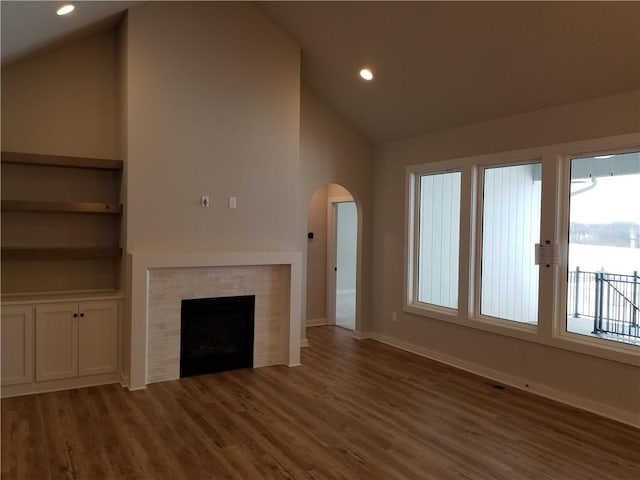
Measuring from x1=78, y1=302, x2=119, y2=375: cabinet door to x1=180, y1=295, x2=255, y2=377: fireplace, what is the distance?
63 centimetres

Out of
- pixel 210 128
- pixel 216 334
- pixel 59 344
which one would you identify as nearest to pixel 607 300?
pixel 216 334

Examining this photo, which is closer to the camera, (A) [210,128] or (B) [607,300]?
(B) [607,300]

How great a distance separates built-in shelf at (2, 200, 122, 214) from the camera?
4376mm

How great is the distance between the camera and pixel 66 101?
4.88 m

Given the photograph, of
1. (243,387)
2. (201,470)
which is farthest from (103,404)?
(201,470)

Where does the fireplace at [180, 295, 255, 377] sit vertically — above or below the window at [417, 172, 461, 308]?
below

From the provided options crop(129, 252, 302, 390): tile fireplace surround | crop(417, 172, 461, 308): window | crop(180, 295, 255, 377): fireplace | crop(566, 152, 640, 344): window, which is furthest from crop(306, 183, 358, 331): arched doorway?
crop(566, 152, 640, 344): window

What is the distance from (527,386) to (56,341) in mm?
4348

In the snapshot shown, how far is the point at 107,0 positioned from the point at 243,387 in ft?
11.7

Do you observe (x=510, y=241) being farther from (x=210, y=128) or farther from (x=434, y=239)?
(x=210, y=128)

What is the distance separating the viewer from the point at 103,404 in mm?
4199

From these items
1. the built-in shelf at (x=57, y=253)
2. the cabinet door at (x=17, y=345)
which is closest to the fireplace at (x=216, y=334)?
the built-in shelf at (x=57, y=253)

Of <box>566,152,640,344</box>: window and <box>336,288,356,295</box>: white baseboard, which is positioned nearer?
<box>566,152,640,344</box>: window

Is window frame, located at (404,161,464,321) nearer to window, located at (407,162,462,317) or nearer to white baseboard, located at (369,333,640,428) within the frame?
window, located at (407,162,462,317)
